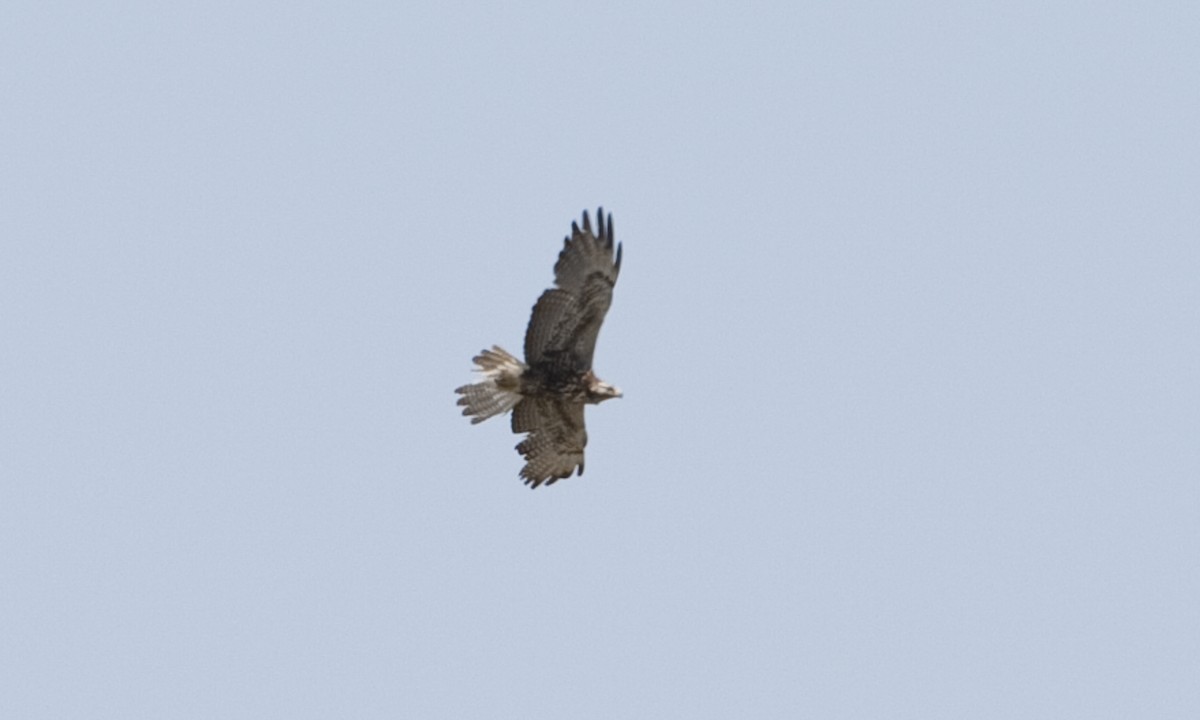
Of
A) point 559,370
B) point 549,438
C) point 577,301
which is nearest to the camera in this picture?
point 577,301

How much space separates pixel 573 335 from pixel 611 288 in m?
0.63

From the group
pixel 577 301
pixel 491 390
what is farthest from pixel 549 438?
pixel 577 301

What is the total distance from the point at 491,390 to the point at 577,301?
1.50 metres

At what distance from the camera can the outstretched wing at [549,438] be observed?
20.6m

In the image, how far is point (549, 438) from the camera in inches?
825

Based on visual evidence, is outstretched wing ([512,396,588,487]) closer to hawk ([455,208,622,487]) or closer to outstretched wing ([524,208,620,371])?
hawk ([455,208,622,487])

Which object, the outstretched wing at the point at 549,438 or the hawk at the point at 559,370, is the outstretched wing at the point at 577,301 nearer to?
the hawk at the point at 559,370

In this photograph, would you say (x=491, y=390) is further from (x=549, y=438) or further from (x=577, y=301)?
(x=577, y=301)

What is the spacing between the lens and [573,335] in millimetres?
19781

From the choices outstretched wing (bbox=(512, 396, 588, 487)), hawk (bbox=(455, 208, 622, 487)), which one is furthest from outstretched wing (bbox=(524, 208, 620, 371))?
outstretched wing (bbox=(512, 396, 588, 487))

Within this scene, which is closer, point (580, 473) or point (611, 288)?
point (611, 288)

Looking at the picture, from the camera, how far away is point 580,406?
20547 millimetres

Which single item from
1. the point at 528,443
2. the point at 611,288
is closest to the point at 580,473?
the point at 528,443

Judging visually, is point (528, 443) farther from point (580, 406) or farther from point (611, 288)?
point (611, 288)
